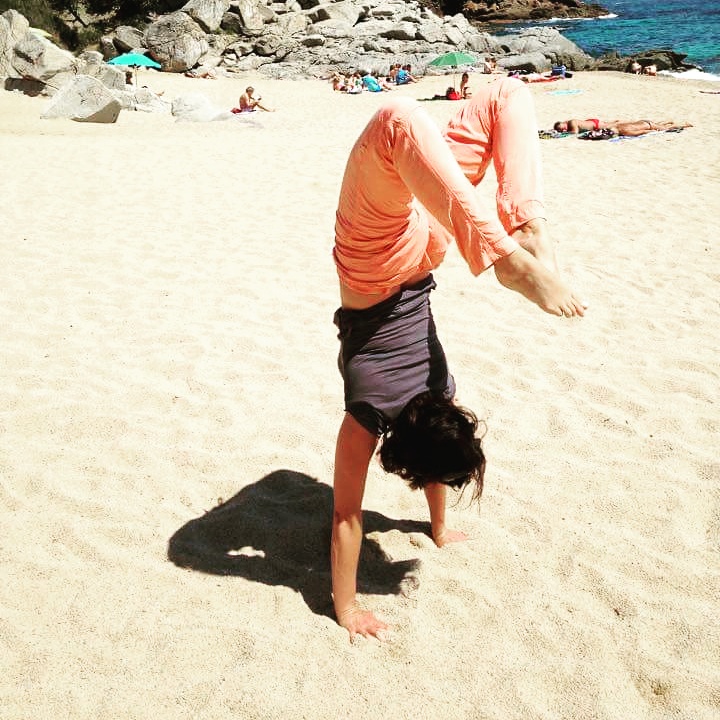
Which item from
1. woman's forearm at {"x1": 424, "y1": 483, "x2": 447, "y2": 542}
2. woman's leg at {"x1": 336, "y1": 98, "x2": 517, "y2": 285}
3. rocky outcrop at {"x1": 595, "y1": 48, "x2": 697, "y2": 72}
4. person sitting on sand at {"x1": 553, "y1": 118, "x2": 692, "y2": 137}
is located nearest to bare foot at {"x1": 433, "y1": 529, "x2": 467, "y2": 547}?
woman's forearm at {"x1": 424, "y1": 483, "x2": 447, "y2": 542}

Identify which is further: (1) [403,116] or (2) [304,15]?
(2) [304,15]

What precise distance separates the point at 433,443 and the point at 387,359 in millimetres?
319

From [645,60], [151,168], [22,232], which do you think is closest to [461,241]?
[22,232]

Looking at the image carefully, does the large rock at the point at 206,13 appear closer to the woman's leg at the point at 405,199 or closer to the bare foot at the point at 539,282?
the woman's leg at the point at 405,199

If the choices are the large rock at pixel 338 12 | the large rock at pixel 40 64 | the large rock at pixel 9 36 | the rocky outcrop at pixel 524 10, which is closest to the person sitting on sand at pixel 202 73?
the large rock at pixel 9 36

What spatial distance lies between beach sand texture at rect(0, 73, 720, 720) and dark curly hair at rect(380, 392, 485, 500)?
2.27ft

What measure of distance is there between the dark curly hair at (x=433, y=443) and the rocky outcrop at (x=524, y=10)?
170 feet

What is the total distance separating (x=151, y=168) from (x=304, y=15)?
24.2 m

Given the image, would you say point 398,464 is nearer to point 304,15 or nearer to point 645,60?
point 645,60

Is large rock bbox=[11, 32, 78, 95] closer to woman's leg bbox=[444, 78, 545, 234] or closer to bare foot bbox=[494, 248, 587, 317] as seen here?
woman's leg bbox=[444, 78, 545, 234]

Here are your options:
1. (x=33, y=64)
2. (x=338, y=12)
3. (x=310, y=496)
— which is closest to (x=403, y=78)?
(x=338, y=12)

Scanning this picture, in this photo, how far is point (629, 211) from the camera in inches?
282

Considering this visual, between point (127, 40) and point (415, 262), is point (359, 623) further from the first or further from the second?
point (127, 40)

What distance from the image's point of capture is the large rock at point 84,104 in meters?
12.1
